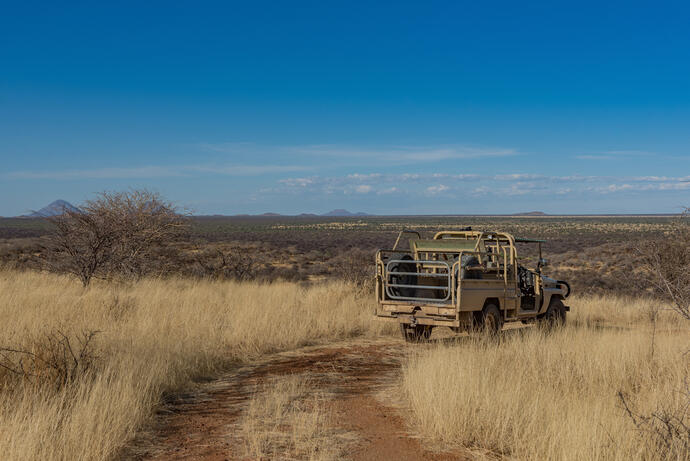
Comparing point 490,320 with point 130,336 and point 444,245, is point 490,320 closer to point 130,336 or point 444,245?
point 444,245

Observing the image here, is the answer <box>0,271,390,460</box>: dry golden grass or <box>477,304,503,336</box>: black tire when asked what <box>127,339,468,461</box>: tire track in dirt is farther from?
<box>477,304,503,336</box>: black tire

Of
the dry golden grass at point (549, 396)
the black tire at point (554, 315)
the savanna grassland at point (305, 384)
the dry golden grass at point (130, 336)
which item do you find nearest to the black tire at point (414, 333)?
the savanna grassland at point (305, 384)

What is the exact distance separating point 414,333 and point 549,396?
5383mm

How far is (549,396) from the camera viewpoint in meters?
6.18

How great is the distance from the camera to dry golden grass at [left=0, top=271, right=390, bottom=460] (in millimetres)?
5094

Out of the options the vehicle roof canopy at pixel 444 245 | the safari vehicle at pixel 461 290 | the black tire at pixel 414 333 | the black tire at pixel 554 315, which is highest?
the vehicle roof canopy at pixel 444 245

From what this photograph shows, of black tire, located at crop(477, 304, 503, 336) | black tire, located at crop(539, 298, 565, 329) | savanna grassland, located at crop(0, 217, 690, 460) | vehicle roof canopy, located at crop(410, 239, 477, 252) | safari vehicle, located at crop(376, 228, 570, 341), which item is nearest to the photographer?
Result: savanna grassland, located at crop(0, 217, 690, 460)

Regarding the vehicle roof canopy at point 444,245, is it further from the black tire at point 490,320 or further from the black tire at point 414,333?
the black tire at point 414,333

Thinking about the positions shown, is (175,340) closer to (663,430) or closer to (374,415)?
(374,415)

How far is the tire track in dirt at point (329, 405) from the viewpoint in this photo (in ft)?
17.3

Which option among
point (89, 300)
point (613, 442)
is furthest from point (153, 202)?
point (613, 442)

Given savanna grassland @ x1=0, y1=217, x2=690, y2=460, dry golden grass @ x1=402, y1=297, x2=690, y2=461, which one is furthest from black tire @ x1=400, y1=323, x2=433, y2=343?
dry golden grass @ x1=402, y1=297, x2=690, y2=461

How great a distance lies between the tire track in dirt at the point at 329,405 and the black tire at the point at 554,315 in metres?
4.00

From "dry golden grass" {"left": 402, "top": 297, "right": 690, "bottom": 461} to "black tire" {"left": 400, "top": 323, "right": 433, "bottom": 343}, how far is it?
1849 mm
